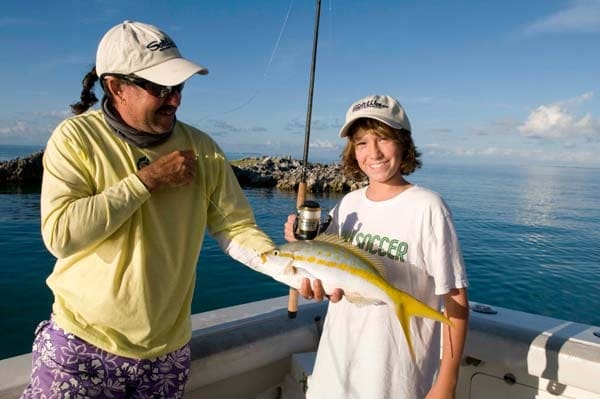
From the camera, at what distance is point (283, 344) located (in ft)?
12.2

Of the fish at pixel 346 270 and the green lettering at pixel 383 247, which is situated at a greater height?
the green lettering at pixel 383 247

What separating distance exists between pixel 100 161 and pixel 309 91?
8.07 ft

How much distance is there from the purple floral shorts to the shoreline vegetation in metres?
28.6

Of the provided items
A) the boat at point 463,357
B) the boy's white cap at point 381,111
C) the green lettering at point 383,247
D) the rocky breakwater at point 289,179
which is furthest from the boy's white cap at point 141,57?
the rocky breakwater at point 289,179

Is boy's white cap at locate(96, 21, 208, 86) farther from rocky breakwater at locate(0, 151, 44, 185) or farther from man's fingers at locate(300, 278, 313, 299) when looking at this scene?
rocky breakwater at locate(0, 151, 44, 185)

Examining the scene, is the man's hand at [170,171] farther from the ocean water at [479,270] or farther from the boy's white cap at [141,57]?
the ocean water at [479,270]

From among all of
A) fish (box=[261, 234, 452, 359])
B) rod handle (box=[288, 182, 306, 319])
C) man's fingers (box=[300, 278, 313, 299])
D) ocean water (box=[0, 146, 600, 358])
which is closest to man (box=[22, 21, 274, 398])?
fish (box=[261, 234, 452, 359])

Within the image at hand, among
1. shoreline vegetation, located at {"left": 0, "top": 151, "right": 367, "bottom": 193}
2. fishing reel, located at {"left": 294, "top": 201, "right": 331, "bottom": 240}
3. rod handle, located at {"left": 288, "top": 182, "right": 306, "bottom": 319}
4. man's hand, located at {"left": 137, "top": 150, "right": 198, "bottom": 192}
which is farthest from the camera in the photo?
shoreline vegetation, located at {"left": 0, "top": 151, "right": 367, "bottom": 193}

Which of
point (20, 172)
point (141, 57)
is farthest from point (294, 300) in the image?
point (20, 172)

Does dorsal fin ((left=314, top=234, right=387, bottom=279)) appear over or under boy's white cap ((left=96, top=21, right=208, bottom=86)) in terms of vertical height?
under

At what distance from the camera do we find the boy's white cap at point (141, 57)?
221 centimetres

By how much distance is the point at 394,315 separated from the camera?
239cm

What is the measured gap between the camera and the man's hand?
218cm

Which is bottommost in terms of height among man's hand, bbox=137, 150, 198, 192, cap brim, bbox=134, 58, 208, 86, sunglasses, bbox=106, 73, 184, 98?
man's hand, bbox=137, 150, 198, 192
